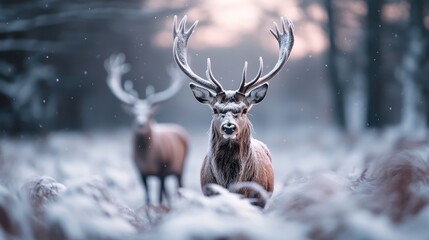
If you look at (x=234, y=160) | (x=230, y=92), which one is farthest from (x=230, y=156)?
(x=230, y=92)

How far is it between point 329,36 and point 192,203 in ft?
53.9

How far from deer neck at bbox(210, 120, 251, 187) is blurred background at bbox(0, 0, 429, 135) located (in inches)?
362

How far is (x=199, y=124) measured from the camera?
31578 mm

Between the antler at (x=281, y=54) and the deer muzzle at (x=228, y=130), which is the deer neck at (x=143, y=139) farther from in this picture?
the deer muzzle at (x=228, y=130)

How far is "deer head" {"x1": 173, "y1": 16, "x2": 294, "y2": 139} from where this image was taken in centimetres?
475

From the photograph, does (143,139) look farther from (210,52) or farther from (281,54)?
(210,52)

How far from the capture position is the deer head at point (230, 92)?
187 inches

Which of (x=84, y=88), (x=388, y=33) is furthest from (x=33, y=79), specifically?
(x=388, y=33)

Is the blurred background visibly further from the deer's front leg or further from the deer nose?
the deer nose

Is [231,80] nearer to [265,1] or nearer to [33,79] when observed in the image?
[265,1]

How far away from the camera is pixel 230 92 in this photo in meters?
5.03

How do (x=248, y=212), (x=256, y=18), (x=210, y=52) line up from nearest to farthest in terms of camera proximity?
(x=248, y=212) → (x=256, y=18) → (x=210, y=52)

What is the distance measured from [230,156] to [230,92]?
1.69ft

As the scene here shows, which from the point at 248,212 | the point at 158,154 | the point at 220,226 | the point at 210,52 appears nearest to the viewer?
the point at 220,226
